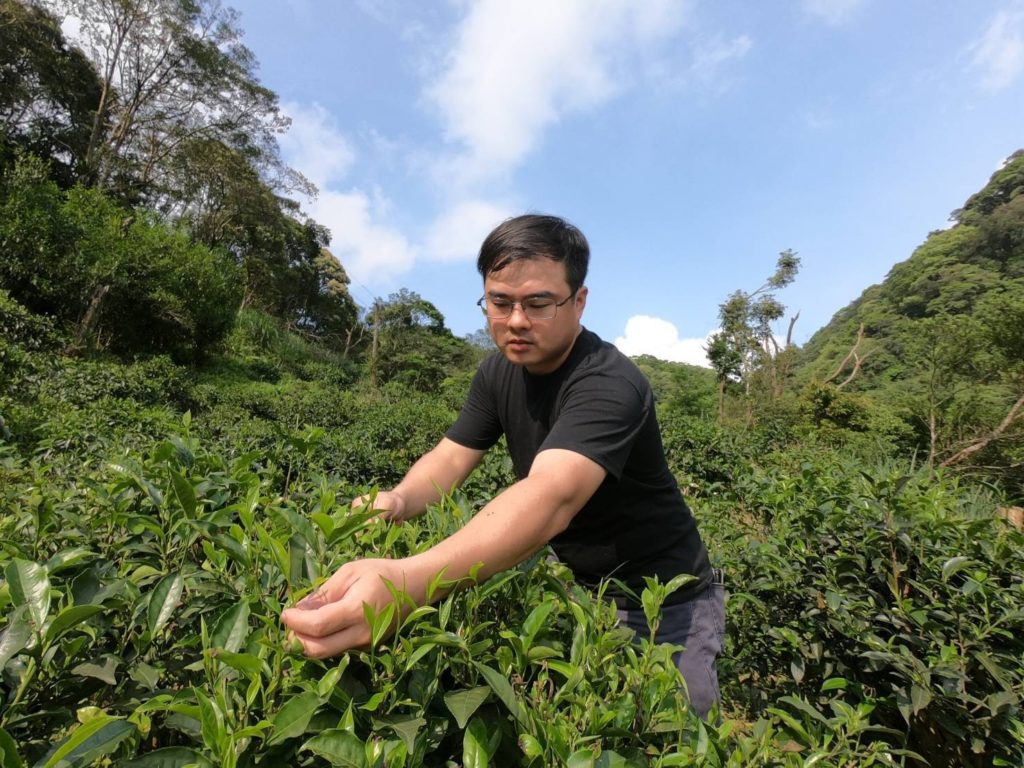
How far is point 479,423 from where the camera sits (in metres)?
1.71

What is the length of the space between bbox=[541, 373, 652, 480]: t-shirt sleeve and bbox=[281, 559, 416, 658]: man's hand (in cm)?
50

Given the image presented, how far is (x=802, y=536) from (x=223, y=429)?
231 inches

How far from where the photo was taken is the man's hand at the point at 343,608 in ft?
1.97

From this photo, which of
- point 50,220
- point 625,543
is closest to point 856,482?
point 625,543

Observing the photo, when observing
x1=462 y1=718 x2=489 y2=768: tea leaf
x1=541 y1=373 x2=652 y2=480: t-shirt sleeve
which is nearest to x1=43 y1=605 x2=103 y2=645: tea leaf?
x1=462 y1=718 x2=489 y2=768: tea leaf

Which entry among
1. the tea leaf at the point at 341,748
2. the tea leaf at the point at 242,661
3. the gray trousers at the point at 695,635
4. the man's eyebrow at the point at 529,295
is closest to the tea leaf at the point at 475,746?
the tea leaf at the point at 341,748

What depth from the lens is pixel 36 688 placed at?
0.61 meters

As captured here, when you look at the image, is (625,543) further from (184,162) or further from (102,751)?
(184,162)

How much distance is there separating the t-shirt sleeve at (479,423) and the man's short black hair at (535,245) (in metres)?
0.42

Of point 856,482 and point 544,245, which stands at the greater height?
point 544,245

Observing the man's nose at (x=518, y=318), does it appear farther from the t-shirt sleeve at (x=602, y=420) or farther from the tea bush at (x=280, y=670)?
the tea bush at (x=280, y=670)

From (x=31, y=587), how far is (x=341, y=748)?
0.43 meters

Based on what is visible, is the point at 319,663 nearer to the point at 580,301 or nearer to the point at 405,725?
the point at 405,725

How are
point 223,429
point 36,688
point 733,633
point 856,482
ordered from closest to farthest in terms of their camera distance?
point 36,688 < point 733,633 < point 856,482 < point 223,429
